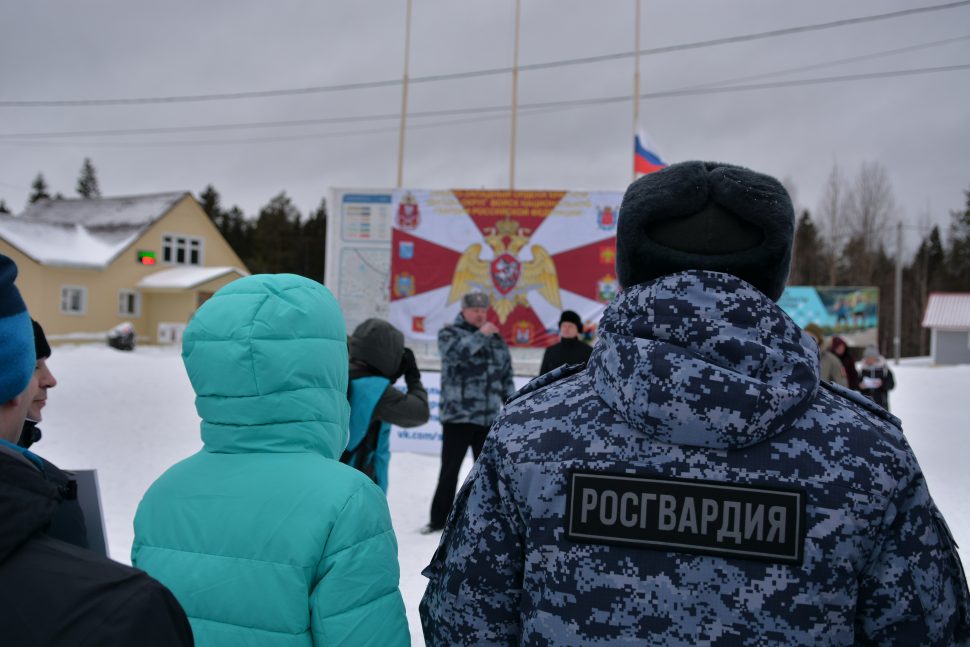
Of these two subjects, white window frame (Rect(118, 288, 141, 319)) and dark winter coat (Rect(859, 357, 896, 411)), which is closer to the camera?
dark winter coat (Rect(859, 357, 896, 411))

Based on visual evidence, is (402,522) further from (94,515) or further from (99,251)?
(99,251)

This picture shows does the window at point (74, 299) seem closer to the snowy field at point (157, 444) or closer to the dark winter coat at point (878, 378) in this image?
the snowy field at point (157, 444)

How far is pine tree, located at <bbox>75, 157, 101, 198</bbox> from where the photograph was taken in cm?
7388

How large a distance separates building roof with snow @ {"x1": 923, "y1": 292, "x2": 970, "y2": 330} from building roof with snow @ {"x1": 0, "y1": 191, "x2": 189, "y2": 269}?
35.1 metres

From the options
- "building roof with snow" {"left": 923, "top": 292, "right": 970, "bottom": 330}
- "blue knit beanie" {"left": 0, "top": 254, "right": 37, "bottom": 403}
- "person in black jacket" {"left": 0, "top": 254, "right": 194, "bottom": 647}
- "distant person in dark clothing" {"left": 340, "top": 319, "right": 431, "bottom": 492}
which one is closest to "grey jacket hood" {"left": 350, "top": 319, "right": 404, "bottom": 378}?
"distant person in dark clothing" {"left": 340, "top": 319, "right": 431, "bottom": 492}

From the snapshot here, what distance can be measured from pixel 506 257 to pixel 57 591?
29.8 ft

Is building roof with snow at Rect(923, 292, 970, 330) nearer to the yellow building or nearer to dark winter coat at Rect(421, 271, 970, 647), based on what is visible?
the yellow building

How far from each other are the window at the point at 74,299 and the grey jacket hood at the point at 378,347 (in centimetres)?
3099

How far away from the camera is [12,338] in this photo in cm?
96

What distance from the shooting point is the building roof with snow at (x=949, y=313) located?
3062 cm

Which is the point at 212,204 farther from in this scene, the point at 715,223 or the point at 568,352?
the point at 715,223

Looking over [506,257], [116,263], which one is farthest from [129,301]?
[506,257]

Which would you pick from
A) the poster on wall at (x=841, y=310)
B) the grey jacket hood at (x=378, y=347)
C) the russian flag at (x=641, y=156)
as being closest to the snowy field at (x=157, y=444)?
the grey jacket hood at (x=378, y=347)

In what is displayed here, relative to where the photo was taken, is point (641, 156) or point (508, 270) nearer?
point (508, 270)
